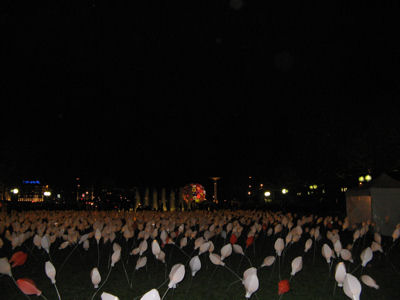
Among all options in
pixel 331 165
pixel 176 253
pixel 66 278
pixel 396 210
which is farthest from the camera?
pixel 331 165

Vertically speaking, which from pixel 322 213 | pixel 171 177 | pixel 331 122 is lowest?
pixel 322 213

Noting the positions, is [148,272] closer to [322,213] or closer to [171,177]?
[322,213]

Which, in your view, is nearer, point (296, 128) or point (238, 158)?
point (296, 128)

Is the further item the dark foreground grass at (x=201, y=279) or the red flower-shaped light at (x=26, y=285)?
the dark foreground grass at (x=201, y=279)

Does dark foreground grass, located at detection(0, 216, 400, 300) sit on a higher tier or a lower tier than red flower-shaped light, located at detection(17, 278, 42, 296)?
lower

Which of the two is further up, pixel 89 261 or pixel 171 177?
pixel 171 177

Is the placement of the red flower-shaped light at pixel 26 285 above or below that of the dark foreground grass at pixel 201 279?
above

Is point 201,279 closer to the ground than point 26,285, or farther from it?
closer to the ground

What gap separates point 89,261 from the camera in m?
8.99

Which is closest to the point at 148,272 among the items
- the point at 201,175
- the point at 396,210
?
the point at 396,210

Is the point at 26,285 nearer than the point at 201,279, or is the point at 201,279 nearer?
the point at 26,285

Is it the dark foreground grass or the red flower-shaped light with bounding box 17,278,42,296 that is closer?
the red flower-shaped light with bounding box 17,278,42,296

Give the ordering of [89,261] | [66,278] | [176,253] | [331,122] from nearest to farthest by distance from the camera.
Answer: [66,278], [89,261], [176,253], [331,122]

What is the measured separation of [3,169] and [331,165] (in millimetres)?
25345
